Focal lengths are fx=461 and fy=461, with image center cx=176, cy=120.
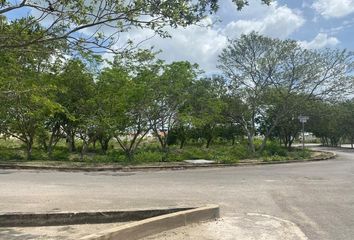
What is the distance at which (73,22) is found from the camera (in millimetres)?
6691

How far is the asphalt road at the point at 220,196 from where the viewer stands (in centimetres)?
877

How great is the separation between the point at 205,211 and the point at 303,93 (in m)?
26.0

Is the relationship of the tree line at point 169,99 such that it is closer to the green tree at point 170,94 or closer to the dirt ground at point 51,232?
the green tree at point 170,94

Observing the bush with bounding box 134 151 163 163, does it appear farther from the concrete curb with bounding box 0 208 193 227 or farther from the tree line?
the concrete curb with bounding box 0 208 193 227

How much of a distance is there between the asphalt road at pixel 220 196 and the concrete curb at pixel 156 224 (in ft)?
2.45

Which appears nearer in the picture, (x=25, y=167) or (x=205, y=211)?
(x=205, y=211)

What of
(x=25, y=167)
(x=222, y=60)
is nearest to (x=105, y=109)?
(x=25, y=167)

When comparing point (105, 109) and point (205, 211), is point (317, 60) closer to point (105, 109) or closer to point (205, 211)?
point (105, 109)

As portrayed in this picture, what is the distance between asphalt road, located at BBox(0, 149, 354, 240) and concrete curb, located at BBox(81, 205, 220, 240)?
0.75 m

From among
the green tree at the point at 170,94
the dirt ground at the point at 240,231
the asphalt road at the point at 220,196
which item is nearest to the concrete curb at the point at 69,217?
the dirt ground at the point at 240,231

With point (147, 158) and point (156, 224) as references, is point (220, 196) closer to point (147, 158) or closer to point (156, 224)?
point (156, 224)

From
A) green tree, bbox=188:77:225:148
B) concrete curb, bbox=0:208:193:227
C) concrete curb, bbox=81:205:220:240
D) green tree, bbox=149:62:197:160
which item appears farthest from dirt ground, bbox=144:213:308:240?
green tree, bbox=188:77:225:148

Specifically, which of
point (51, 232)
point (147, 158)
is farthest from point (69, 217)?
point (147, 158)

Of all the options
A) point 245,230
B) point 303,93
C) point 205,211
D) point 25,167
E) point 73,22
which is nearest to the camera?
point 73,22
